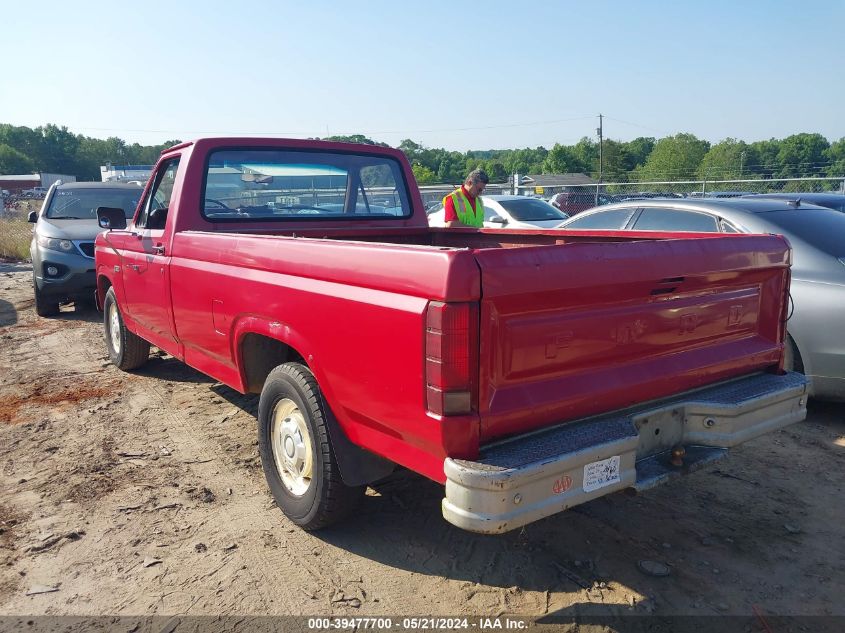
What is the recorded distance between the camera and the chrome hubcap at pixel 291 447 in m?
3.32

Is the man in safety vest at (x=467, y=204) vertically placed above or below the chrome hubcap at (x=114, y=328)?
above

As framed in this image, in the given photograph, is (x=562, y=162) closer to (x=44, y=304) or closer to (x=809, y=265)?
(x=44, y=304)

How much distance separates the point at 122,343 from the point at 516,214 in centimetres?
856

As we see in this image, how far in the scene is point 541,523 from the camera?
3.48 metres

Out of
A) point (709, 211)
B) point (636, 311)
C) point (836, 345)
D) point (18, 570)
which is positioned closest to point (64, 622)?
point (18, 570)

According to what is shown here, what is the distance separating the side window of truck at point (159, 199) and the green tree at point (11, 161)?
124 metres

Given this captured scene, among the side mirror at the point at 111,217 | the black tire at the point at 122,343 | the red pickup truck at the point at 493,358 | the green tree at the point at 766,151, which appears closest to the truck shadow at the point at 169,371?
the black tire at the point at 122,343

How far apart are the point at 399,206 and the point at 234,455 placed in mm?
2259

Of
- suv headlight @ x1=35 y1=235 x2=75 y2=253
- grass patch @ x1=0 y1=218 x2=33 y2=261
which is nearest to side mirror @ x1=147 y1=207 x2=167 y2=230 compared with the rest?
suv headlight @ x1=35 y1=235 x2=75 y2=253

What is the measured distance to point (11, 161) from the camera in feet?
360

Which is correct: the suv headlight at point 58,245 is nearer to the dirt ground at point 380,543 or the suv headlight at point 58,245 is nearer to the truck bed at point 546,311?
the dirt ground at point 380,543

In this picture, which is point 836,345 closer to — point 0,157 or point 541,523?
point 541,523

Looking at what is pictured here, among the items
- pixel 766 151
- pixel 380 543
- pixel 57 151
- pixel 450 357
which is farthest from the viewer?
pixel 57 151

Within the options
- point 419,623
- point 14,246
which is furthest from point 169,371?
point 14,246
